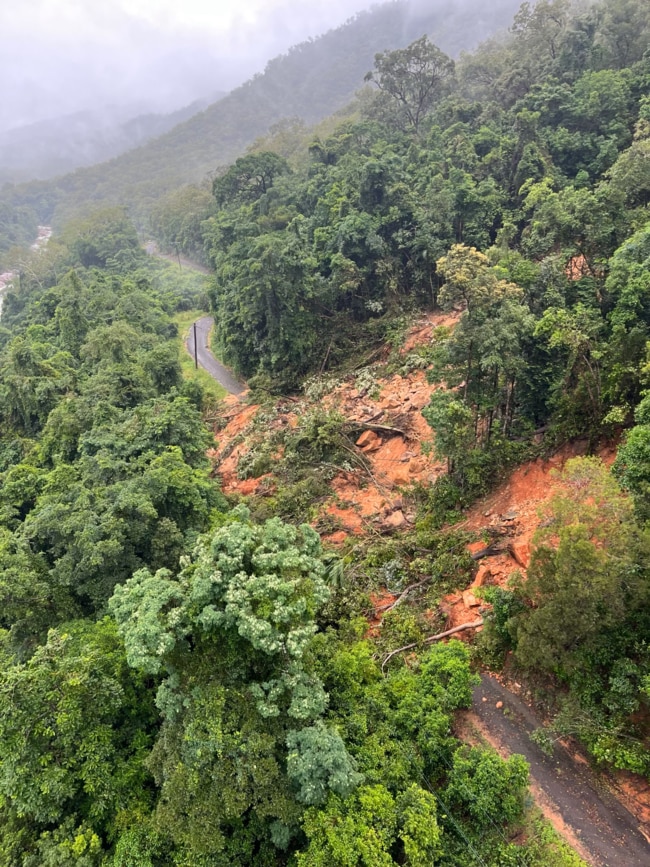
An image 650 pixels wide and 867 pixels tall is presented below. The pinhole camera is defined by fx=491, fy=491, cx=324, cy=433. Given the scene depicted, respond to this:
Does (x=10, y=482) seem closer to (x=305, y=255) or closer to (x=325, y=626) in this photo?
(x=325, y=626)

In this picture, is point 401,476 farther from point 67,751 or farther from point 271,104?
point 271,104

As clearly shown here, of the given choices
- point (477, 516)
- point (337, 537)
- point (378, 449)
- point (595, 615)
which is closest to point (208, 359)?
point (378, 449)

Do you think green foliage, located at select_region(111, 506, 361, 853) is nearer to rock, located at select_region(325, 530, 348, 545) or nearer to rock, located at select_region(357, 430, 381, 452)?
rock, located at select_region(325, 530, 348, 545)

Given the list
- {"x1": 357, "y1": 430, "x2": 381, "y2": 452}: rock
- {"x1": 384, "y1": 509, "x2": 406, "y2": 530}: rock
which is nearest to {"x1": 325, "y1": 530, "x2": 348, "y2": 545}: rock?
{"x1": 384, "y1": 509, "x2": 406, "y2": 530}: rock

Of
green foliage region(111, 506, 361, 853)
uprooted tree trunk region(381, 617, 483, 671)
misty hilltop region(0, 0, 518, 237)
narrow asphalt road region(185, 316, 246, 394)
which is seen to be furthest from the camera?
misty hilltop region(0, 0, 518, 237)

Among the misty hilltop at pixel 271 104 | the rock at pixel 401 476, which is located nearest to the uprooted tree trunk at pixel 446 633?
the rock at pixel 401 476

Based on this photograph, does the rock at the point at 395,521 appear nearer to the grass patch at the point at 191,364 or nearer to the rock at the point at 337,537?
the rock at the point at 337,537

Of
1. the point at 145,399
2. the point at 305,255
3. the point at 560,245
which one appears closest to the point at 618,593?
the point at 560,245
